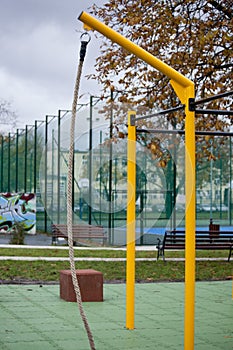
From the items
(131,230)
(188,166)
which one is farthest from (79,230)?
(188,166)

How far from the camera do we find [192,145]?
22.6 ft

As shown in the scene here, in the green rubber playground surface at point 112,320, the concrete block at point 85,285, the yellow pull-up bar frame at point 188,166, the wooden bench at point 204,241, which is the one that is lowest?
the green rubber playground surface at point 112,320

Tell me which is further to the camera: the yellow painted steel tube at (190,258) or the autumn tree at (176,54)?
the autumn tree at (176,54)

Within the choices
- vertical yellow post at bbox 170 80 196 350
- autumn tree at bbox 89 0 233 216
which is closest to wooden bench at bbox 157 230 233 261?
autumn tree at bbox 89 0 233 216

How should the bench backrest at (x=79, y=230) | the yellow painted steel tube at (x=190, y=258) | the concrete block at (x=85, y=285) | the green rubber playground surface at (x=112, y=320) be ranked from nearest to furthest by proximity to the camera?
the yellow painted steel tube at (x=190, y=258)
the green rubber playground surface at (x=112, y=320)
the concrete block at (x=85, y=285)
the bench backrest at (x=79, y=230)

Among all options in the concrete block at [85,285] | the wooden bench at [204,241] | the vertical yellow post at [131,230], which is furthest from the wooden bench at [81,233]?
the vertical yellow post at [131,230]

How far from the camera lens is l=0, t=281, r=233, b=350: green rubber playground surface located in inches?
301

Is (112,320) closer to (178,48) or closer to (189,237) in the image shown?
(189,237)

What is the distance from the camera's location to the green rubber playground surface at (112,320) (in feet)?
25.1

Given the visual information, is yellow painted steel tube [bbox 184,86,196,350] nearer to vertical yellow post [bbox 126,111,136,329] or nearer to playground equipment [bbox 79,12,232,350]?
playground equipment [bbox 79,12,232,350]

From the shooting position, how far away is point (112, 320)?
9.11 meters

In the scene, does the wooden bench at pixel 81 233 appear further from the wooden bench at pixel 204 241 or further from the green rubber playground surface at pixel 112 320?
the green rubber playground surface at pixel 112 320

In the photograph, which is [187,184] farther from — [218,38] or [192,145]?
[218,38]

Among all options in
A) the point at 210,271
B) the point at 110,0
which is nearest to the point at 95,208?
the point at 110,0
